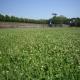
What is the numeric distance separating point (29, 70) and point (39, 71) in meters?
0.26

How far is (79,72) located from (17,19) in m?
67.1

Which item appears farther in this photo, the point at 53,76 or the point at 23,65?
the point at 23,65

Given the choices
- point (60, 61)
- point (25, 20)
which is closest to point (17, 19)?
point (25, 20)

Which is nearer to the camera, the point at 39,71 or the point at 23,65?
A: the point at 39,71

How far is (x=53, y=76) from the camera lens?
346 cm

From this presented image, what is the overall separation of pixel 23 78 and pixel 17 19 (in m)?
67.2

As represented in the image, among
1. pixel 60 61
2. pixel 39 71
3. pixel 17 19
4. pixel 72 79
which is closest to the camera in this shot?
pixel 72 79

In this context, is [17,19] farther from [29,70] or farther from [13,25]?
[29,70]

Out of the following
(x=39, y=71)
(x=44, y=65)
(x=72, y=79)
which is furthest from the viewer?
(x=44, y=65)

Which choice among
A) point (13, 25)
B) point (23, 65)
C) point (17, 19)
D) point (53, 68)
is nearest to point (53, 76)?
point (53, 68)

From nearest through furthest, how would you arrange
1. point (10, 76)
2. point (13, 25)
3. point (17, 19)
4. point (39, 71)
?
point (10, 76) → point (39, 71) → point (13, 25) → point (17, 19)

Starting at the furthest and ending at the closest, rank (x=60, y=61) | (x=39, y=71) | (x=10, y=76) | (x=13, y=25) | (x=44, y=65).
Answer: (x=13, y=25) → (x=60, y=61) → (x=44, y=65) → (x=39, y=71) → (x=10, y=76)

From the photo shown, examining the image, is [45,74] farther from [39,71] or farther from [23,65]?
[23,65]

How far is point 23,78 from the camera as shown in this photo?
11.0 ft
